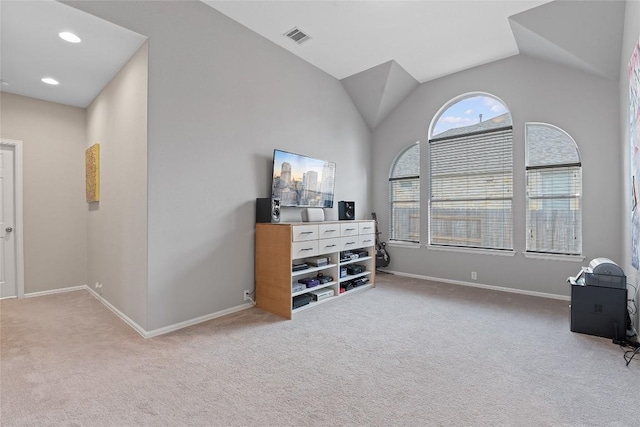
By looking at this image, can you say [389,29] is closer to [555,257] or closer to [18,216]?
[555,257]

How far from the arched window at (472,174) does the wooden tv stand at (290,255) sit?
183cm

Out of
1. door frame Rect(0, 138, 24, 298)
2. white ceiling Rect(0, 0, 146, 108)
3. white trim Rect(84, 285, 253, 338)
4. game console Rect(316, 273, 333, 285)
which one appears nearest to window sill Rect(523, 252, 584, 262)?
game console Rect(316, 273, 333, 285)

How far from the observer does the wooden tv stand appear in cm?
320

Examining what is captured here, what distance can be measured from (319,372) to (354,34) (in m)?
3.70

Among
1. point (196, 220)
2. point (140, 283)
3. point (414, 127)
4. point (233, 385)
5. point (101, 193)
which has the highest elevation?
point (414, 127)

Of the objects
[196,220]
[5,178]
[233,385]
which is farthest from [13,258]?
[233,385]

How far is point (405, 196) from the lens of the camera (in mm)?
5359

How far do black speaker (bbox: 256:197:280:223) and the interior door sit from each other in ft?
10.6

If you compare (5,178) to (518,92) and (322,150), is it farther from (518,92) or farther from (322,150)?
(518,92)

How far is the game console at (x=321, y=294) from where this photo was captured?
11.9 feet

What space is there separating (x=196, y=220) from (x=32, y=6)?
2.04 meters

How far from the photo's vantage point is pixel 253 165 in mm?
3576

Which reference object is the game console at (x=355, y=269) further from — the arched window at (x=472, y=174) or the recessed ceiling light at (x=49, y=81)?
the recessed ceiling light at (x=49, y=81)

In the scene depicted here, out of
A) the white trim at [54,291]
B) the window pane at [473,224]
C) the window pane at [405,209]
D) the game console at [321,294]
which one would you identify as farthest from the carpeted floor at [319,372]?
the window pane at [405,209]
